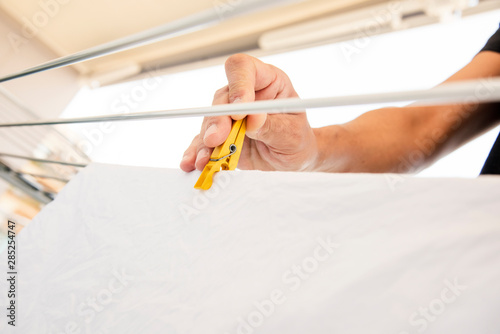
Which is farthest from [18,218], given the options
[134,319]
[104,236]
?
[134,319]

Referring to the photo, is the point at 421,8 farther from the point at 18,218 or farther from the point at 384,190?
the point at 18,218

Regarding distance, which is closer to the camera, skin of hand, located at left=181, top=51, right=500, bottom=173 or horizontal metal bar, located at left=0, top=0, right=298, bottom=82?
horizontal metal bar, located at left=0, top=0, right=298, bottom=82

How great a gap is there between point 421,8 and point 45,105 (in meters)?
2.85

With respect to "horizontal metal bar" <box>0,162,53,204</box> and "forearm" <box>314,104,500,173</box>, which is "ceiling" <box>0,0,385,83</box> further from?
"horizontal metal bar" <box>0,162,53,204</box>

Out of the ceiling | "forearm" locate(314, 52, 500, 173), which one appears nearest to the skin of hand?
"forearm" locate(314, 52, 500, 173)

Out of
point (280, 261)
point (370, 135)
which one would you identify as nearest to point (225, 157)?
point (280, 261)

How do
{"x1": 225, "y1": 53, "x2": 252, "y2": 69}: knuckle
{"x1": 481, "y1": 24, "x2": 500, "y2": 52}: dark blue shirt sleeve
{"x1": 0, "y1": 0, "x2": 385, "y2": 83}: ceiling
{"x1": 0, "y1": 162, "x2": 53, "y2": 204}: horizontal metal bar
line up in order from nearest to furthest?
{"x1": 225, "y1": 53, "x2": 252, "y2": 69}: knuckle → {"x1": 481, "y1": 24, "x2": 500, "y2": 52}: dark blue shirt sleeve → {"x1": 0, "y1": 162, "x2": 53, "y2": 204}: horizontal metal bar → {"x1": 0, "y1": 0, "x2": 385, "y2": 83}: ceiling

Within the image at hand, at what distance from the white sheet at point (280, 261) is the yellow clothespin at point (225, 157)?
13mm

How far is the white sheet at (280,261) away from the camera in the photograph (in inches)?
8.0

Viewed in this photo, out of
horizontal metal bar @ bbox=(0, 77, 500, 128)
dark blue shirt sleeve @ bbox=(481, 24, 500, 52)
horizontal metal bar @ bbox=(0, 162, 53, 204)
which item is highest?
dark blue shirt sleeve @ bbox=(481, 24, 500, 52)

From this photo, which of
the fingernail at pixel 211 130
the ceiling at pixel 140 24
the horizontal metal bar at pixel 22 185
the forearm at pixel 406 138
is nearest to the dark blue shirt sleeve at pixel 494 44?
the forearm at pixel 406 138

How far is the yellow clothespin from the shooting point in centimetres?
36

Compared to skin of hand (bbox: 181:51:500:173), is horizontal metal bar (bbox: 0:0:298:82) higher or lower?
lower

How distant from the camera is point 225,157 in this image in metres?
0.37
